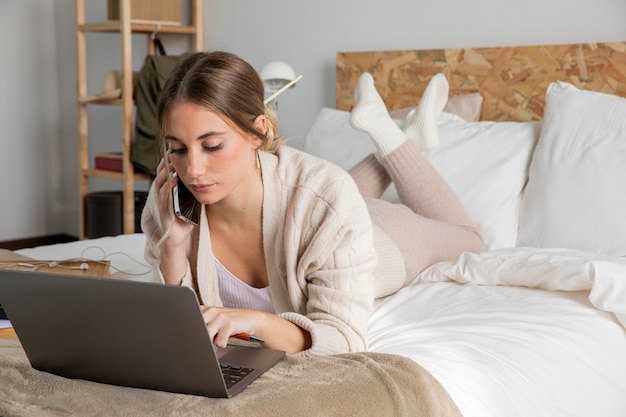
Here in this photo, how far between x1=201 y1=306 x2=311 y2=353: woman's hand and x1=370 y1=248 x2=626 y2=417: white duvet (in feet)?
0.61

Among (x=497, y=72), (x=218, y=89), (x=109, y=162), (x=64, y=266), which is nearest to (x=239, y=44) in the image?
(x=109, y=162)

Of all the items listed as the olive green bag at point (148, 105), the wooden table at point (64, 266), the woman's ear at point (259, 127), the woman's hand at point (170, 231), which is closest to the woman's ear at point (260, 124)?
the woman's ear at point (259, 127)

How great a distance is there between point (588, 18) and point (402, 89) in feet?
2.19

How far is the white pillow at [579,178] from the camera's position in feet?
6.85

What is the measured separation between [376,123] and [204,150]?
3.11 feet

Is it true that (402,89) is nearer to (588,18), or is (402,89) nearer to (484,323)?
(588,18)

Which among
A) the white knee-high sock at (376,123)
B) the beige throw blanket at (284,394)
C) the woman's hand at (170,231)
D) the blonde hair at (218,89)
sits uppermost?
the blonde hair at (218,89)

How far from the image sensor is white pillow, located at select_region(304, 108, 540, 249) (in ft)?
7.54

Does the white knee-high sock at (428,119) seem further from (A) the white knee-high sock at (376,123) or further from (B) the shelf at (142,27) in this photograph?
(B) the shelf at (142,27)

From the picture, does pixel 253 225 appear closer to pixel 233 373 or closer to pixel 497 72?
pixel 233 373

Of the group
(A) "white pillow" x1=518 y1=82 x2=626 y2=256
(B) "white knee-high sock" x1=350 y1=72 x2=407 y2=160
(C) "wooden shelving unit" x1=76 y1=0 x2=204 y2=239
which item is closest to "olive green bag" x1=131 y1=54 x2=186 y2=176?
(C) "wooden shelving unit" x1=76 y1=0 x2=204 y2=239

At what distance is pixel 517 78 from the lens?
266 centimetres

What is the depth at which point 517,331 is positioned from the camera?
1.61 meters

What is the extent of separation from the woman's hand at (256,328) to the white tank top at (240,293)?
23cm
